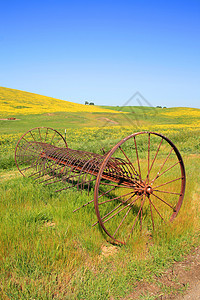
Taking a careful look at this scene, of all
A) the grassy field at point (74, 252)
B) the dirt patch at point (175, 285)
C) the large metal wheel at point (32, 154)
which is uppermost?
the large metal wheel at point (32, 154)

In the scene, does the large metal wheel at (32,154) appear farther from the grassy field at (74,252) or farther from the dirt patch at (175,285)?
the dirt patch at (175,285)

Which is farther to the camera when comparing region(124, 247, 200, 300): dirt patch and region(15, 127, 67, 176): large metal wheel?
region(15, 127, 67, 176): large metal wheel

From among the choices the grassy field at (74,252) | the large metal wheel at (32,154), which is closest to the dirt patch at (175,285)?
the grassy field at (74,252)

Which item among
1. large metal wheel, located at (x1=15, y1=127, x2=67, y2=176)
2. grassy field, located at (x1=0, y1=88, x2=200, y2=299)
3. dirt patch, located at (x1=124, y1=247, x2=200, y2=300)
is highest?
large metal wheel, located at (x1=15, y1=127, x2=67, y2=176)

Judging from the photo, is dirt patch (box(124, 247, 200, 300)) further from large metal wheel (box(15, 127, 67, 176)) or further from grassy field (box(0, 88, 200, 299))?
large metal wheel (box(15, 127, 67, 176))

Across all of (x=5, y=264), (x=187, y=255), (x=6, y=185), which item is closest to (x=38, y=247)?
(x=5, y=264)

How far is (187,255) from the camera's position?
279cm

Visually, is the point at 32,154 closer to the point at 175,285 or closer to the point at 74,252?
the point at 74,252

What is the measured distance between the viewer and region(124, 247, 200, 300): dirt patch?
2164 millimetres

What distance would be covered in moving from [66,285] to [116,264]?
0.64 m

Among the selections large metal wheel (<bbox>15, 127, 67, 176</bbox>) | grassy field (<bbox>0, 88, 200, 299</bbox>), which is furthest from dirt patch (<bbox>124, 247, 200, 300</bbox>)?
large metal wheel (<bbox>15, 127, 67, 176</bbox>)

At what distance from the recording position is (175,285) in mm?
2303

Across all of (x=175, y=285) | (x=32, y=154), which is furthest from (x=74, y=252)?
(x=32, y=154)

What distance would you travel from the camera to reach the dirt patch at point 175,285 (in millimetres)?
2164
